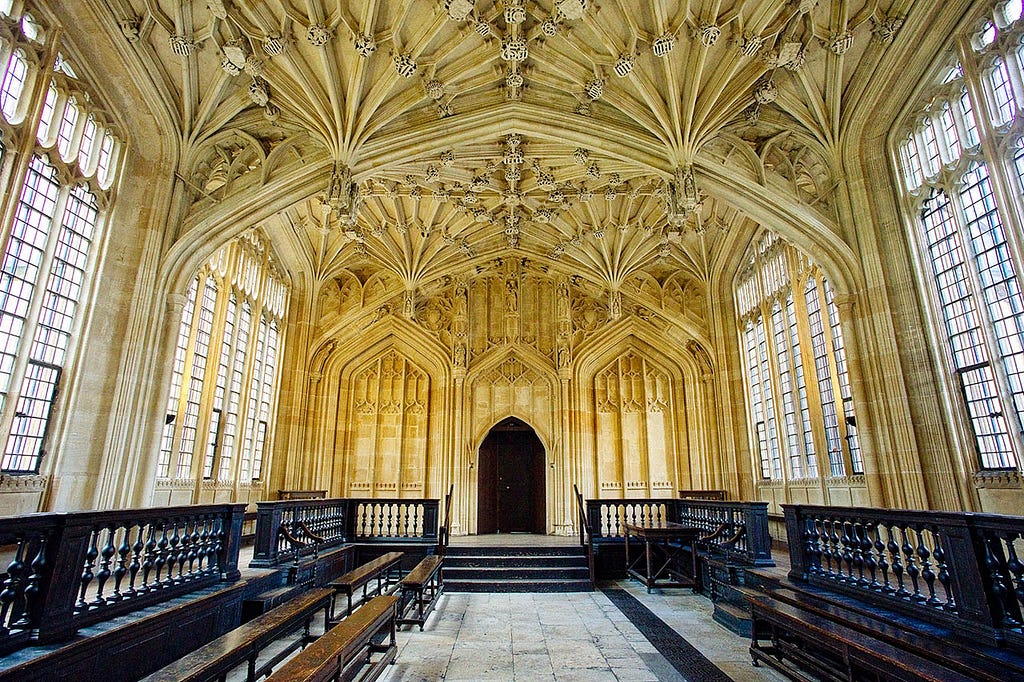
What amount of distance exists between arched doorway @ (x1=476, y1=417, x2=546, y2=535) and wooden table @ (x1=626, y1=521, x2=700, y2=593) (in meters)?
6.18

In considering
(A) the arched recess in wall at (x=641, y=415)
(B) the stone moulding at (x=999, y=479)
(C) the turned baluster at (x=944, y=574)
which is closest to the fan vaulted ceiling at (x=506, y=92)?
(B) the stone moulding at (x=999, y=479)

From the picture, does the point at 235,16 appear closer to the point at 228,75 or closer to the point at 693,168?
the point at 228,75

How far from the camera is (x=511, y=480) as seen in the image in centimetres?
1738

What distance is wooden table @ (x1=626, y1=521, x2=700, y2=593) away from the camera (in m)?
9.37

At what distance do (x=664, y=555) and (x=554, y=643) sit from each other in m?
5.65

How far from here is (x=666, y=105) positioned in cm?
1052

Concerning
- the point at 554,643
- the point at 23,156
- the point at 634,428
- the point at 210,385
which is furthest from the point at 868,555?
the point at 210,385

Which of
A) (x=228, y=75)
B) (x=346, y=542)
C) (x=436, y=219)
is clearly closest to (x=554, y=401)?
(x=436, y=219)

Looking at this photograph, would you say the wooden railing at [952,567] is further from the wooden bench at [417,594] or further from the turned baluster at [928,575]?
the wooden bench at [417,594]

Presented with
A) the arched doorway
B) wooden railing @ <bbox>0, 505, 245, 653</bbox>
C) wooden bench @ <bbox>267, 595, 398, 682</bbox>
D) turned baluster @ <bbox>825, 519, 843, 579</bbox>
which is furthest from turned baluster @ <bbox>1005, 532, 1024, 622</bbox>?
the arched doorway

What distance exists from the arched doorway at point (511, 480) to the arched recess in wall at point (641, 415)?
6.42 ft

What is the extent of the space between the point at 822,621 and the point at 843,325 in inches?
275

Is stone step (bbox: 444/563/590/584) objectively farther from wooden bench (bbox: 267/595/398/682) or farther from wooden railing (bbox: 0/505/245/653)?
wooden railing (bbox: 0/505/245/653)

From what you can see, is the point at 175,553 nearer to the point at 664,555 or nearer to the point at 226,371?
the point at 226,371
